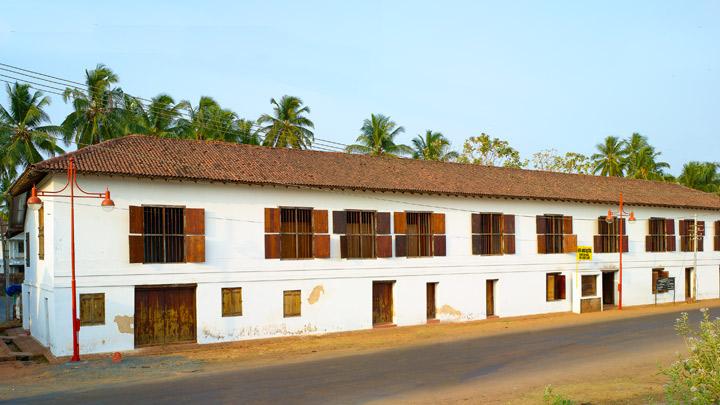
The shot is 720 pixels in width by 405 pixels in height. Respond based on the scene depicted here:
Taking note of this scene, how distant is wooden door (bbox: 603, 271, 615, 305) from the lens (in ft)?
117

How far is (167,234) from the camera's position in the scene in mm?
22031

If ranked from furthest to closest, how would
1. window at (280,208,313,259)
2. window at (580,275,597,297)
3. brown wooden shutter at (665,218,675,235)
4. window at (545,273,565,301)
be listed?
brown wooden shutter at (665,218,675,235)
window at (580,275,597,297)
window at (545,273,565,301)
window at (280,208,313,259)

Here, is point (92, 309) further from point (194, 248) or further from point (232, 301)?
point (232, 301)

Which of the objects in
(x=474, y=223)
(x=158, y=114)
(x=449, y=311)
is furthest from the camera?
(x=158, y=114)

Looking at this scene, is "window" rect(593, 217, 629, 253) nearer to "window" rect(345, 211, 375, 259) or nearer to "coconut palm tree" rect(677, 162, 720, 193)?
"window" rect(345, 211, 375, 259)

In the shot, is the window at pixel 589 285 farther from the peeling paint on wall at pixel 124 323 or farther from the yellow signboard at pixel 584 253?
the peeling paint on wall at pixel 124 323

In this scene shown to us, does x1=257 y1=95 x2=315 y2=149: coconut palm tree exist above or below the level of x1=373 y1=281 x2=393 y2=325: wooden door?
above

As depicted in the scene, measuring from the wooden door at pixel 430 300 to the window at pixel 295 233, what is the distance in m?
6.13

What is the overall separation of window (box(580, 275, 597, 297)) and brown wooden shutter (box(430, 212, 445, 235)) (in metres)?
9.70

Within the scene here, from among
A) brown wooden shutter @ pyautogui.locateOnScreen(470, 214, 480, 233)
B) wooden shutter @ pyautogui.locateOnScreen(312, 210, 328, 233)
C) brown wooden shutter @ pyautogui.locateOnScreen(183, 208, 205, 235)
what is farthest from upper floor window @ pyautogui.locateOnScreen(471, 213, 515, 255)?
brown wooden shutter @ pyautogui.locateOnScreen(183, 208, 205, 235)

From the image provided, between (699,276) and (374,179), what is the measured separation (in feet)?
78.4

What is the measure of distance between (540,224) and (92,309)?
20.4 metres

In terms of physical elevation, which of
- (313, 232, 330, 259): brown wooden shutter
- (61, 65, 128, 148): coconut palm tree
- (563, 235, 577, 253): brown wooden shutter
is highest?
(61, 65, 128, 148): coconut palm tree

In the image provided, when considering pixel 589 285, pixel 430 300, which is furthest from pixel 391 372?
pixel 589 285
